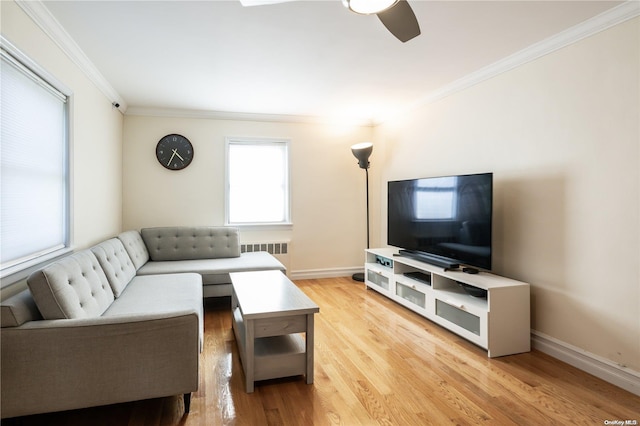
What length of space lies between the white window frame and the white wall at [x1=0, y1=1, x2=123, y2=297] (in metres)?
0.04

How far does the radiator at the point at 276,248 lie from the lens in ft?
15.9

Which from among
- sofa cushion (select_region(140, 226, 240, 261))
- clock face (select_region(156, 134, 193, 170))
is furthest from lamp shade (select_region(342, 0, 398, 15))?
clock face (select_region(156, 134, 193, 170))

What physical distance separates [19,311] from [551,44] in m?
3.68

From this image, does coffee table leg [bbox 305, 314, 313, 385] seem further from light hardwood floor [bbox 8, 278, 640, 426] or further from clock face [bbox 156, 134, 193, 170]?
clock face [bbox 156, 134, 193, 170]

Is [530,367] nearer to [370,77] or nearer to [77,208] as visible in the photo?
[370,77]

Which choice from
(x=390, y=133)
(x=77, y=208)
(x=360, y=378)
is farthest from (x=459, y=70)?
(x=77, y=208)

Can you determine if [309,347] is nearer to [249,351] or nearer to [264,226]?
[249,351]

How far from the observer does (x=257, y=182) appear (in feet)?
16.4

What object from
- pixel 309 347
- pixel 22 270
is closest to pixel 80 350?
pixel 22 270

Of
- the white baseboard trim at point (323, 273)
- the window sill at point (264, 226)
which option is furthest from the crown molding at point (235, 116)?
the white baseboard trim at point (323, 273)

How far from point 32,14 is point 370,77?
2.56 meters

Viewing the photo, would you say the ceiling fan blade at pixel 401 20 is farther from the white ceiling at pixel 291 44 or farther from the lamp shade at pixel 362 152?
the lamp shade at pixel 362 152

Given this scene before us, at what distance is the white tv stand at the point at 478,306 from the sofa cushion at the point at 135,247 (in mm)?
2767

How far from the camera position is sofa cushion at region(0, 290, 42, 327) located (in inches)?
63.4
